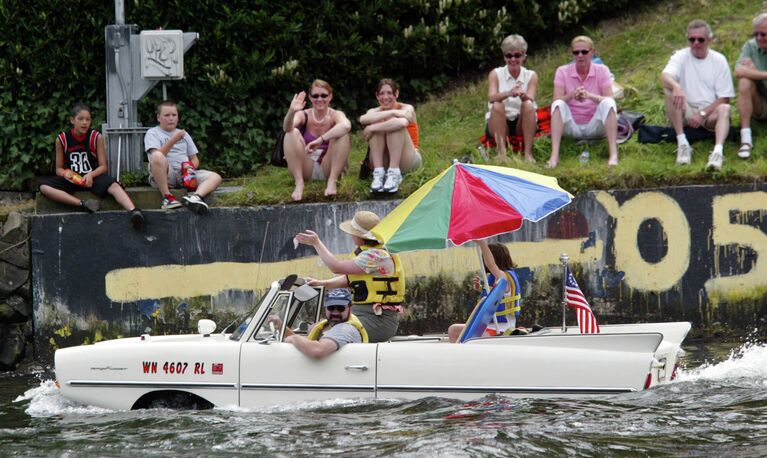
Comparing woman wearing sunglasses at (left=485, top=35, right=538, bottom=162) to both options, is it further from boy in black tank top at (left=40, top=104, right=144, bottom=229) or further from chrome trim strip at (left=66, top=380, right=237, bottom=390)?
chrome trim strip at (left=66, top=380, right=237, bottom=390)

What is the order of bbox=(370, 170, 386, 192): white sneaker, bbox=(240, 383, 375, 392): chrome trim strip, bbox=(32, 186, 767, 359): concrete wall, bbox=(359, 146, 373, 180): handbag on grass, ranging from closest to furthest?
bbox=(240, 383, 375, 392): chrome trim strip
bbox=(32, 186, 767, 359): concrete wall
bbox=(370, 170, 386, 192): white sneaker
bbox=(359, 146, 373, 180): handbag on grass

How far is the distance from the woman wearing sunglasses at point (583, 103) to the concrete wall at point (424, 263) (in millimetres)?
970

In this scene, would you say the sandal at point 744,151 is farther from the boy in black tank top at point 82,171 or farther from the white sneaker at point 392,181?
the boy in black tank top at point 82,171

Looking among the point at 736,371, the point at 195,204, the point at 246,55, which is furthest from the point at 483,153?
the point at 736,371

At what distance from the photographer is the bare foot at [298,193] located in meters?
12.8

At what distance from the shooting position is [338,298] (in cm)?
934

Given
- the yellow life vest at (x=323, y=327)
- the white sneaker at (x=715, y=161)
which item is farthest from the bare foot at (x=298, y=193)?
the white sneaker at (x=715, y=161)

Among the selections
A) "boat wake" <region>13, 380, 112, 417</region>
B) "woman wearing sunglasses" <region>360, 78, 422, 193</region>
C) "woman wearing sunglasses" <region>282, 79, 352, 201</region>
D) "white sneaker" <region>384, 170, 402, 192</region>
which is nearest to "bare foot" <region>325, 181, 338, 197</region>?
"woman wearing sunglasses" <region>282, 79, 352, 201</region>

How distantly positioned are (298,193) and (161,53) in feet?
7.37

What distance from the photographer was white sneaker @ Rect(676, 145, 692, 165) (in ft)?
41.4

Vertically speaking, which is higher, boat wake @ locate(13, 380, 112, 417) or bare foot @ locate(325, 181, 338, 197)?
bare foot @ locate(325, 181, 338, 197)

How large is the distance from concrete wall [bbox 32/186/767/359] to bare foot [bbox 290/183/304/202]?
0.37ft

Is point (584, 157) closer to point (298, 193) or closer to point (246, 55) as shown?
point (298, 193)

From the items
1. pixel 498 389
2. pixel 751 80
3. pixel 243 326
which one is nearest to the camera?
pixel 498 389
